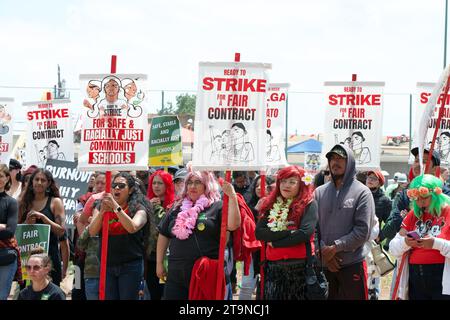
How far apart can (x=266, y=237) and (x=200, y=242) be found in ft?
2.15

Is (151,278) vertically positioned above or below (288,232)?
below

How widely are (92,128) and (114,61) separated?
2.26 feet

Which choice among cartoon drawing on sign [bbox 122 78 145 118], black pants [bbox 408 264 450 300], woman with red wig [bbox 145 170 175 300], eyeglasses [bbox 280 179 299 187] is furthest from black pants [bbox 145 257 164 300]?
black pants [bbox 408 264 450 300]

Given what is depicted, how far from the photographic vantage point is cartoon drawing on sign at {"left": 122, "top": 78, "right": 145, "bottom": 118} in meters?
8.38

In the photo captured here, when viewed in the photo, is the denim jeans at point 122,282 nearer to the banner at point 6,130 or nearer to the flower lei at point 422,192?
the flower lei at point 422,192

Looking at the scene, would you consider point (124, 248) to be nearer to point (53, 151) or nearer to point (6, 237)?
point (6, 237)

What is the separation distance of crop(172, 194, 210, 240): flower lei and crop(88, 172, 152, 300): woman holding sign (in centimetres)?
60

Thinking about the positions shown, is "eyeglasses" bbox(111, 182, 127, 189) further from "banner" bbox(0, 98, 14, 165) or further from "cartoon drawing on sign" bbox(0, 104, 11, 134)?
"cartoon drawing on sign" bbox(0, 104, 11, 134)

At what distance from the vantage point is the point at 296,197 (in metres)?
7.65

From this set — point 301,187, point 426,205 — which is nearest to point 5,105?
point 301,187

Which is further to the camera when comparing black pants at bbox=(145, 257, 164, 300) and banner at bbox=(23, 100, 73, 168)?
banner at bbox=(23, 100, 73, 168)

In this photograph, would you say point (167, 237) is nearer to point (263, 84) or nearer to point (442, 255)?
point (263, 84)

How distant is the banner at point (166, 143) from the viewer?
14.6 metres

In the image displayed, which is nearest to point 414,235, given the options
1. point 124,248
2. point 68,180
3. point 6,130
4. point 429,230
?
point 429,230
